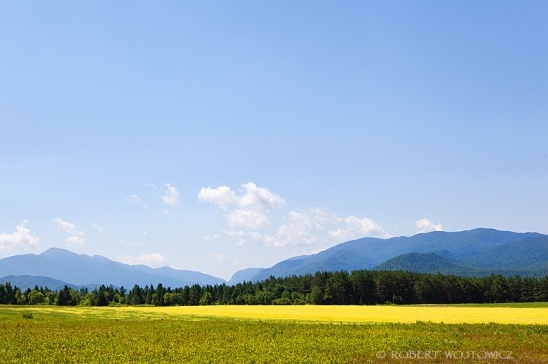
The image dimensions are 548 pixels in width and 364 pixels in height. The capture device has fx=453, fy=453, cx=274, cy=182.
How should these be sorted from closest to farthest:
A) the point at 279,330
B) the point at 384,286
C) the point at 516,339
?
the point at 516,339
the point at 279,330
the point at 384,286

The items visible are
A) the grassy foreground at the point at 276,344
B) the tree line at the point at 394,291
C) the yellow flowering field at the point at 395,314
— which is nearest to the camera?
the grassy foreground at the point at 276,344

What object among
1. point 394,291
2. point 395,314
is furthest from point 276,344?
point 394,291

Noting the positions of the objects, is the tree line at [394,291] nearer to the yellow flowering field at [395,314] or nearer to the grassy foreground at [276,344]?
the yellow flowering field at [395,314]

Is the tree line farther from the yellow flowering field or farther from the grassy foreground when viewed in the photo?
the grassy foreground

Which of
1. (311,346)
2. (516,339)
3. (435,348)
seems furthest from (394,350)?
(516,339)

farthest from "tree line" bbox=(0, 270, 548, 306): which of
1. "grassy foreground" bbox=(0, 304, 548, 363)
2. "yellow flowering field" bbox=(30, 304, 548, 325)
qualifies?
"grassy foreground" bbox=(0, 304, 548, 363)

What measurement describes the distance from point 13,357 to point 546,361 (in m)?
32.7

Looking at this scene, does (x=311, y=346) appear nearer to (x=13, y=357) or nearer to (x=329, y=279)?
(x=13, y=357)

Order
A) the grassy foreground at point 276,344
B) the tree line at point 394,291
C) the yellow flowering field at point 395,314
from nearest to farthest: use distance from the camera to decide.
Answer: the grassy foreground at point 276,344 < the yellow flowering field at point 395,314 < the tree line at point 394,291

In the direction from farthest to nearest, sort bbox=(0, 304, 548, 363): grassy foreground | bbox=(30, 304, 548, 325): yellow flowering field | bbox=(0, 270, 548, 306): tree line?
bbox=(0, 270, 548, 306): tree line < bbox=(30, 304, 548, 325): yellow flowering field < bbox=(0, 304, 548, 363): grassy foreground

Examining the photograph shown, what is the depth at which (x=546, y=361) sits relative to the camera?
88.8 feet

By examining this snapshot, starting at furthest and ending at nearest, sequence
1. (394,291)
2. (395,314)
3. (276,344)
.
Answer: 1. (394,291)
2. (395,314)
3. (276,344)

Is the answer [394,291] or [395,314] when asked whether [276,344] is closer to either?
[395,314]

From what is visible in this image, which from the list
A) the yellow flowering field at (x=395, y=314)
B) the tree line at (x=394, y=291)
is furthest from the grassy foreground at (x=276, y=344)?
the tree line at (x=394, y=291)
